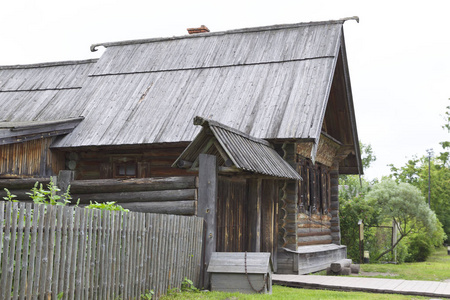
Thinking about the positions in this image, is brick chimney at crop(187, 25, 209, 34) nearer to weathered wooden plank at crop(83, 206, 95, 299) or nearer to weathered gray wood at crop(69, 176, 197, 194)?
weathered gray wood at crop(69, 176, 197, 194)

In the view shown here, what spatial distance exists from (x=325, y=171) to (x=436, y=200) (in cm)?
3211

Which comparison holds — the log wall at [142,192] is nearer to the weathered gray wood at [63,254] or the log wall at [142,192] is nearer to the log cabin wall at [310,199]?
the log cabin wall at [310,199]

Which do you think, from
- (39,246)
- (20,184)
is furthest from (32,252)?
(20,184)

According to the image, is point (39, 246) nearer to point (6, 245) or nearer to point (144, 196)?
point (6, 245)

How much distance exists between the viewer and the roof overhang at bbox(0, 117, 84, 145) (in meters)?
13.3

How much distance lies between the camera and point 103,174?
15789 mm

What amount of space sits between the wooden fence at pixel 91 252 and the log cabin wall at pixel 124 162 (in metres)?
4.89

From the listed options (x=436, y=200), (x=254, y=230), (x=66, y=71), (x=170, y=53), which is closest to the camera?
(x=254, y=230)

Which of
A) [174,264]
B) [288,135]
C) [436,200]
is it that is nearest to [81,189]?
[174,264]

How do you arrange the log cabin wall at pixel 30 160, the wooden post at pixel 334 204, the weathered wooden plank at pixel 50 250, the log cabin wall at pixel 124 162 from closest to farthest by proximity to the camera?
the weathered wooden plank at pixel 50 250
the log cabin wall at pixel 30 160
the log cabin wall at pixel 124 162
the wooden post at pixel 334 204

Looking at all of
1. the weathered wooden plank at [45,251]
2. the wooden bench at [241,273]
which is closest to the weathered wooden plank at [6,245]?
the weathered wooden plank at [45,251]

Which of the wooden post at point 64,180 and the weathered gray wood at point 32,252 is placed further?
the wooden post at point 64,180

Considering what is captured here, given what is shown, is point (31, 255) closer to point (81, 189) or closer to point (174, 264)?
point (174, 264)

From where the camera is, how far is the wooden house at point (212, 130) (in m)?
12.0
